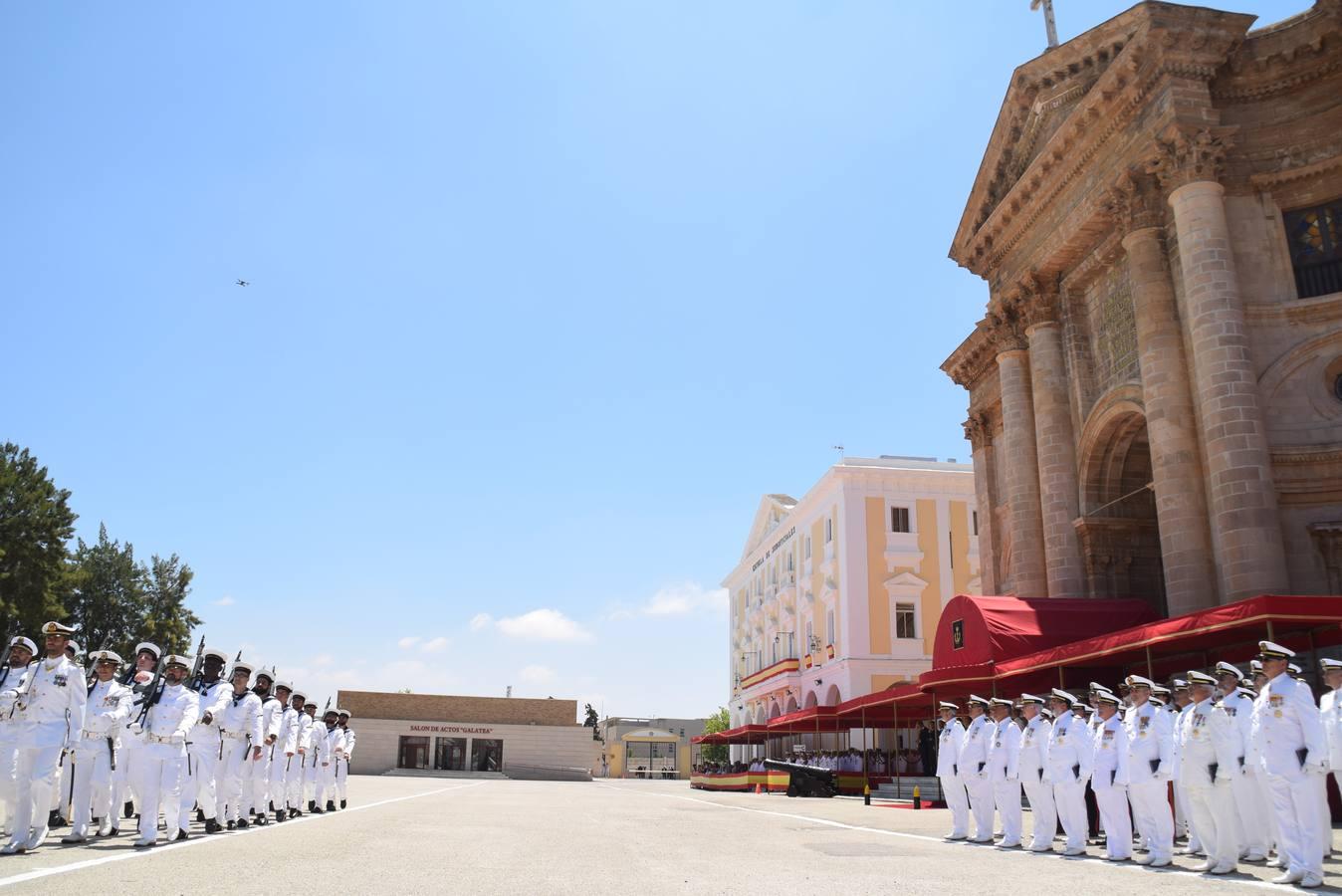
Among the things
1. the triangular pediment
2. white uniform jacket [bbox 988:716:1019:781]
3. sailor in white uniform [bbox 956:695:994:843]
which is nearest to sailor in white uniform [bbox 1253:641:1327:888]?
white uniform jacket [bbox 988:716:1019:781]

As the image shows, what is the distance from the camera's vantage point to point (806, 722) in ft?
129

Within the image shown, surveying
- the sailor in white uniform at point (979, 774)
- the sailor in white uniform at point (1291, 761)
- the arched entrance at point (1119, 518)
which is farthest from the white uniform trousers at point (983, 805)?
the arched entrance at point (1119, 518)

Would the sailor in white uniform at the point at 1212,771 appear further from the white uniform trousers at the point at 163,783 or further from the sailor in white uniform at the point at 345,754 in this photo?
the sailor in white uniform at the point at 345,754

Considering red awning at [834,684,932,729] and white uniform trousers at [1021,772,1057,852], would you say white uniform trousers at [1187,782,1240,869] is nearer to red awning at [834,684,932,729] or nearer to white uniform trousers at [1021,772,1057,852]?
white uniform trousers at [1021,772,1057,852]

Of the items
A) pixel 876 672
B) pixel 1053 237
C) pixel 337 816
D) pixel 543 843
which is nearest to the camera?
pixel 543 843

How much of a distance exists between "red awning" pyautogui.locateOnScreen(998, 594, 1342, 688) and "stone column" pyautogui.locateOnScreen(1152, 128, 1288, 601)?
148 cm

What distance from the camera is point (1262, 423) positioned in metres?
19.1

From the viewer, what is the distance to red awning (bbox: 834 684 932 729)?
26.7 meters

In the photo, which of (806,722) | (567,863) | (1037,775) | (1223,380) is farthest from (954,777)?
(806,722)

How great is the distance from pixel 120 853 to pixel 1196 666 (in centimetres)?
1737

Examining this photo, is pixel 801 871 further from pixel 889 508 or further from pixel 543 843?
pixel 889 508

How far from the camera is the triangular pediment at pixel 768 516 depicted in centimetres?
6406

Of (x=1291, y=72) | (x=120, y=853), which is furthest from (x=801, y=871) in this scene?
(x=1291, y=72)

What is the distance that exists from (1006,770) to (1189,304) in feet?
34.2
